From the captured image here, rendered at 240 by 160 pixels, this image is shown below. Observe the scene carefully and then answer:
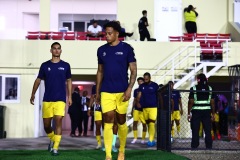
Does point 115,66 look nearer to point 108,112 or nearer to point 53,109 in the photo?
point 108,112

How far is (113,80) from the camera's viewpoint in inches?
414

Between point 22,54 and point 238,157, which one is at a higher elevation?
point 22,54

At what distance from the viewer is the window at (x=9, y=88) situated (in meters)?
25.9

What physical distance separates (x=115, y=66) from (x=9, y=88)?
16152 millimetres

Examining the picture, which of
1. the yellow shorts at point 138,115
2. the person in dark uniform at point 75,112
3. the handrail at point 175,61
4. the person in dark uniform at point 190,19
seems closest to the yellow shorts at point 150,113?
the yellow shorts at point 138,115

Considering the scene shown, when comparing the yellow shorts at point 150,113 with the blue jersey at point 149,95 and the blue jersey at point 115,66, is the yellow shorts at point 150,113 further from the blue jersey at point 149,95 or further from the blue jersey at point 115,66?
the blue jersey at point 115,66

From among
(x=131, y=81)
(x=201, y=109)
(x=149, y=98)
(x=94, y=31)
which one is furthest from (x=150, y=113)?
(x=94, y=31)

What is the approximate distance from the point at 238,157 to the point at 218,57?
11.9 meters

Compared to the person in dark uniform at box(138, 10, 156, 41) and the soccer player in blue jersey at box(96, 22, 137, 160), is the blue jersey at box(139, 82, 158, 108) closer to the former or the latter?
the soccer player in blue jersey at box(96, 22, 137, 160)

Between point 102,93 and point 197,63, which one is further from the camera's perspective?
point 197,63

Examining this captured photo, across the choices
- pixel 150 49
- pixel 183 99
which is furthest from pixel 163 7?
pixel 183 99

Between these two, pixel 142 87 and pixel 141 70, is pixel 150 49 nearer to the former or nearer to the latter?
pixel 141 70

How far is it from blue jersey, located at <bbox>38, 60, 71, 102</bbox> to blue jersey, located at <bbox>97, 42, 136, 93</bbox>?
234cm

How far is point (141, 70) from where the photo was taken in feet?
85.2
